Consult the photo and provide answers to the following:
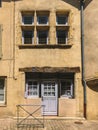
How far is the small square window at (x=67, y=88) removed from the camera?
19672 mm

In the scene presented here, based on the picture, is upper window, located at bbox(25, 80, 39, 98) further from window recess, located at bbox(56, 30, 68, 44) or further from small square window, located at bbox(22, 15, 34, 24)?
small square window, located at bbox(22, 15, 34, 24)

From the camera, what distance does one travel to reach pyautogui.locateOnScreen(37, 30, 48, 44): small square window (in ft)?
65.0

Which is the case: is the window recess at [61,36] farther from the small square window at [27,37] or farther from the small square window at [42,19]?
the small square window at [27,37]

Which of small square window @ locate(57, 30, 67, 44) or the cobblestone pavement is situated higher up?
small square window @ locate(57, 30, 67, 44)

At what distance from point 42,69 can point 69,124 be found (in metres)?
3.72

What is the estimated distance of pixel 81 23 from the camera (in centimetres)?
1955

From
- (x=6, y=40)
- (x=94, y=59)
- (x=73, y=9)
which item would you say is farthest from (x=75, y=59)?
(x=6, y=40)

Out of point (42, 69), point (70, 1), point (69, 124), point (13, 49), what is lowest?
point (69, 124)

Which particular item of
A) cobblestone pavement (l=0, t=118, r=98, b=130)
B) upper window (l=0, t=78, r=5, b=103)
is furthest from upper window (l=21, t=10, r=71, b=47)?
cobblestone pavement (l=0, t=118, r=98, b=130)

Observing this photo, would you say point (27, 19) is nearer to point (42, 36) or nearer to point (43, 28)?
point (43, 28)

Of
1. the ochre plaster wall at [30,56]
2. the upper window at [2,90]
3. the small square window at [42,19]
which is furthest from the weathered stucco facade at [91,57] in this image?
the upper window at [2,90]

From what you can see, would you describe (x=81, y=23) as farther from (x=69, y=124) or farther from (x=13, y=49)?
Answer: (x=69, y=124)

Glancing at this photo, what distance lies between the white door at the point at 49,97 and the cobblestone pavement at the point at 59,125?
1.15 metres

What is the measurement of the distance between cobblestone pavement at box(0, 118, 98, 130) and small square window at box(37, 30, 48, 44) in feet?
15.7
